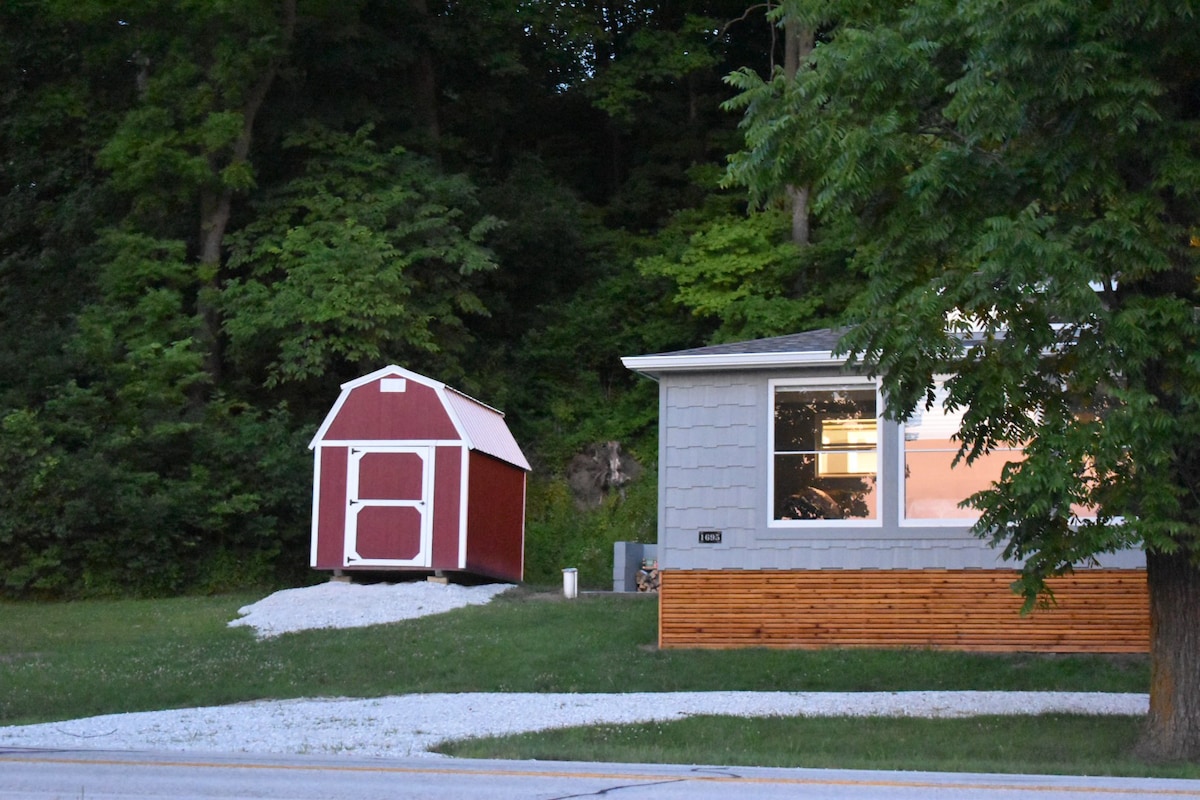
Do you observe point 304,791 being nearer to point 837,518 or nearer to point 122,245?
point 837,518

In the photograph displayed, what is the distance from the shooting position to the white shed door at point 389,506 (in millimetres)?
19328

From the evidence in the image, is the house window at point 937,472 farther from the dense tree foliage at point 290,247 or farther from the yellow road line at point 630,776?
the dense tree foliage at point 290,247

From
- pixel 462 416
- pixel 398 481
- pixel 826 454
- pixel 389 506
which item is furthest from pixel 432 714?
pixel 462 416

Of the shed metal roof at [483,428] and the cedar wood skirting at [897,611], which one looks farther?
the shed metal roof at [483,428]

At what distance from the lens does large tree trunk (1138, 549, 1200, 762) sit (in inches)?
367

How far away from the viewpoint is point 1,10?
1094 inches

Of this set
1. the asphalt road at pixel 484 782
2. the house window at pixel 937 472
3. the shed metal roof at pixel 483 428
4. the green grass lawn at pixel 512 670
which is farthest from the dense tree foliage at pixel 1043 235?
the shed metal roof at pixel 483 428

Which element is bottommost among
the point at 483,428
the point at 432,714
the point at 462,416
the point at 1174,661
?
the point at 432,714

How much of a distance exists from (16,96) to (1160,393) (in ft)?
83.1

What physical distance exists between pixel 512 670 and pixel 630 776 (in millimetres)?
6155

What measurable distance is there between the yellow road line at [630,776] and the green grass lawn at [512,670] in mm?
2112

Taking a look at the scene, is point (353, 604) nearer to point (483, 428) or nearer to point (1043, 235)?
point (483, 428)

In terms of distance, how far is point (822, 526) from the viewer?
14.2m

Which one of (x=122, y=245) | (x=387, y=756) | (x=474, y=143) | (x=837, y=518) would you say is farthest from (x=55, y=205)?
(x=387, y=756)
